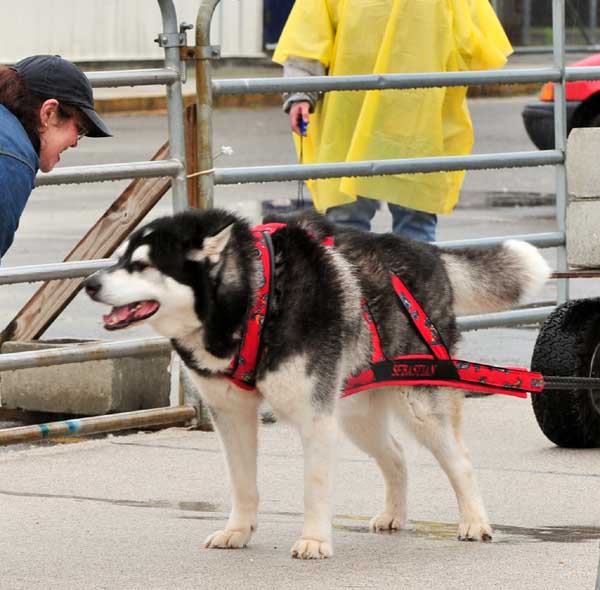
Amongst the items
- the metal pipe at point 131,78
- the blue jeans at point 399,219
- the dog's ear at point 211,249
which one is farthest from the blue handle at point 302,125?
the dog's ear at point 211,249

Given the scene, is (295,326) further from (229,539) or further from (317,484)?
(229,539)

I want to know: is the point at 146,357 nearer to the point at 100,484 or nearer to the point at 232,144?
the point at 100,484

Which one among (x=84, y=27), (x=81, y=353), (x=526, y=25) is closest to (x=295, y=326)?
(x=81, y=353)

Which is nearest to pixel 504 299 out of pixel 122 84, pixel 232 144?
pixel 122 84

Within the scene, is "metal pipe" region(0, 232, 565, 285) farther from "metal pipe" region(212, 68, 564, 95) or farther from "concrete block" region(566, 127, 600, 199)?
"metal pipe" region(212, 68, 564, 95)

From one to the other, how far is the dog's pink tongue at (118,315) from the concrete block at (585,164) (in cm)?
268

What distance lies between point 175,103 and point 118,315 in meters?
2.36

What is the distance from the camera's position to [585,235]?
6.45 meters

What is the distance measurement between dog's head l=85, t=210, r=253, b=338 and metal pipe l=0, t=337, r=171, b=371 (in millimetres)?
1738

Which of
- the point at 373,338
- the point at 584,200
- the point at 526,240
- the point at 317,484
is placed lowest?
the point at 317,484

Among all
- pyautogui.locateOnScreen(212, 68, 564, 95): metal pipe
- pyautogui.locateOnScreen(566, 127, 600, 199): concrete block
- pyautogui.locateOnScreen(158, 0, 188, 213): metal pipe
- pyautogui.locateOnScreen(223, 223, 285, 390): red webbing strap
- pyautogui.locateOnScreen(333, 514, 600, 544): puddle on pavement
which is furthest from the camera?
pyautogui.locateOnScreen(212, 68, 564, 95): metal pipe

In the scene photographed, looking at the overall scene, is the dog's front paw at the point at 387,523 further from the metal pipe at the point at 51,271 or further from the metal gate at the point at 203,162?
the metal gate at the point at 203,162

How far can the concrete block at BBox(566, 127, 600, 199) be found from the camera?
6762mm

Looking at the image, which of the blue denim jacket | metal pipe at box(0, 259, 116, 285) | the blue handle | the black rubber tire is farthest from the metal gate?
the blue denim jacket
